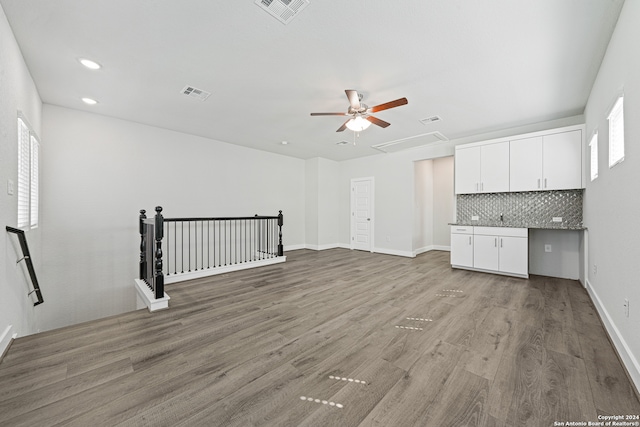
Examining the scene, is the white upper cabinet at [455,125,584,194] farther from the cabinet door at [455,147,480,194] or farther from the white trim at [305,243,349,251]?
the white trim at [305,243,349,251]

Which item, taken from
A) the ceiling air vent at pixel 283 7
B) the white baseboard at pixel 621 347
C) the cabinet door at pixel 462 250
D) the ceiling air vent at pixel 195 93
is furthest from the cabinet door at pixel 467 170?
the ceiling air vent at pixel 195 93

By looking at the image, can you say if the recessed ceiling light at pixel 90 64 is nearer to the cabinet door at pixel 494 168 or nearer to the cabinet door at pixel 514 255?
the cabinet door at pixel 494 168

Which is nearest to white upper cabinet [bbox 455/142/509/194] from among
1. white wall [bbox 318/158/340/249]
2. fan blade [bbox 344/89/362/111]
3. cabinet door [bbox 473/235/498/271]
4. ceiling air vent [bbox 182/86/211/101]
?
cabinet door [bbox 473/235/498/271]

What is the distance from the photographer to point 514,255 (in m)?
4.44

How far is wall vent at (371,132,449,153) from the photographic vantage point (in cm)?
534

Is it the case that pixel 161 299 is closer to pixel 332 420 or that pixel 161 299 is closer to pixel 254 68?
pixel 332 420

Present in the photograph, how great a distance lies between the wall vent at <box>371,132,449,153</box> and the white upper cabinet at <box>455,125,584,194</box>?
21.1 inches

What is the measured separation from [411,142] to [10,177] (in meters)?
6.24

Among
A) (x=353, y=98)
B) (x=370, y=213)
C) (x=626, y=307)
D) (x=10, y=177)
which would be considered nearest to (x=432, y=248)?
(x=370, y=213)

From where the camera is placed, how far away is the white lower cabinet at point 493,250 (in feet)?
14.4

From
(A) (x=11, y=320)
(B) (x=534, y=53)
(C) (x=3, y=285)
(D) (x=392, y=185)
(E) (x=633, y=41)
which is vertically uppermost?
(B) (x=534, y=53)

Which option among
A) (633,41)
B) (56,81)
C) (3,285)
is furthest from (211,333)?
(633,41)

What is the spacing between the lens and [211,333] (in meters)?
2.43

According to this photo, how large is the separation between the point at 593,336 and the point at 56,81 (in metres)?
6.67
